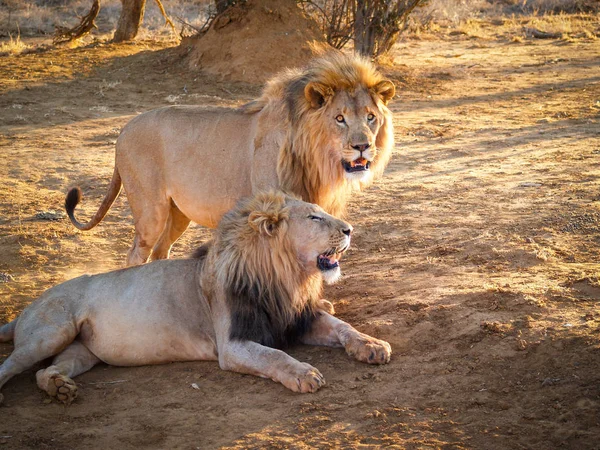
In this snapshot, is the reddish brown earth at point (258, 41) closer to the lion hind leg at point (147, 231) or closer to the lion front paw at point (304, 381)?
the lion hind leg at point (147, 231)

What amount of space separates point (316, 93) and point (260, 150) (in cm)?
58

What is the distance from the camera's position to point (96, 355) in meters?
4.73

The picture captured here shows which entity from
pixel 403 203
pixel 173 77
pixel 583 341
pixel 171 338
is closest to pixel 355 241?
pixel 403 203

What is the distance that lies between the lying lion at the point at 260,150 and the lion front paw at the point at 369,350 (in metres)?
1.02

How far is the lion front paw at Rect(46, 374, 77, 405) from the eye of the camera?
4254mm

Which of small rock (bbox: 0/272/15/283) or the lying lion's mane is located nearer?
the lying lion's mane

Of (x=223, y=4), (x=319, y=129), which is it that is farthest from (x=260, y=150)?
(x=223, y=4)

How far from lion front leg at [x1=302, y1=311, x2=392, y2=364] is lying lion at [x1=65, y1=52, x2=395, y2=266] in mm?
841

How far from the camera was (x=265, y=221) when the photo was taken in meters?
4.43

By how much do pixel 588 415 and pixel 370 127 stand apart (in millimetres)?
2138

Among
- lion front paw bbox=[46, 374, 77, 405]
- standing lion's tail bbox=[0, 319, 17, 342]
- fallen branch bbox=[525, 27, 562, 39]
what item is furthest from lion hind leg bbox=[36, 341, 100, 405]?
fallen branch bbox=[525, 27, 562, 39]

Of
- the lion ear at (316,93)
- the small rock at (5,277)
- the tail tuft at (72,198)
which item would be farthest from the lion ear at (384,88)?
the small rock at (5,277)

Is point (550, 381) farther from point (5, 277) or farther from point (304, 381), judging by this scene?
point (5, 277)

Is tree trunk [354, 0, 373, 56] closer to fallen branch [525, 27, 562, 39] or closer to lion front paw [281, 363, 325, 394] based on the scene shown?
fallen branch [525, 27, 562, 39]
